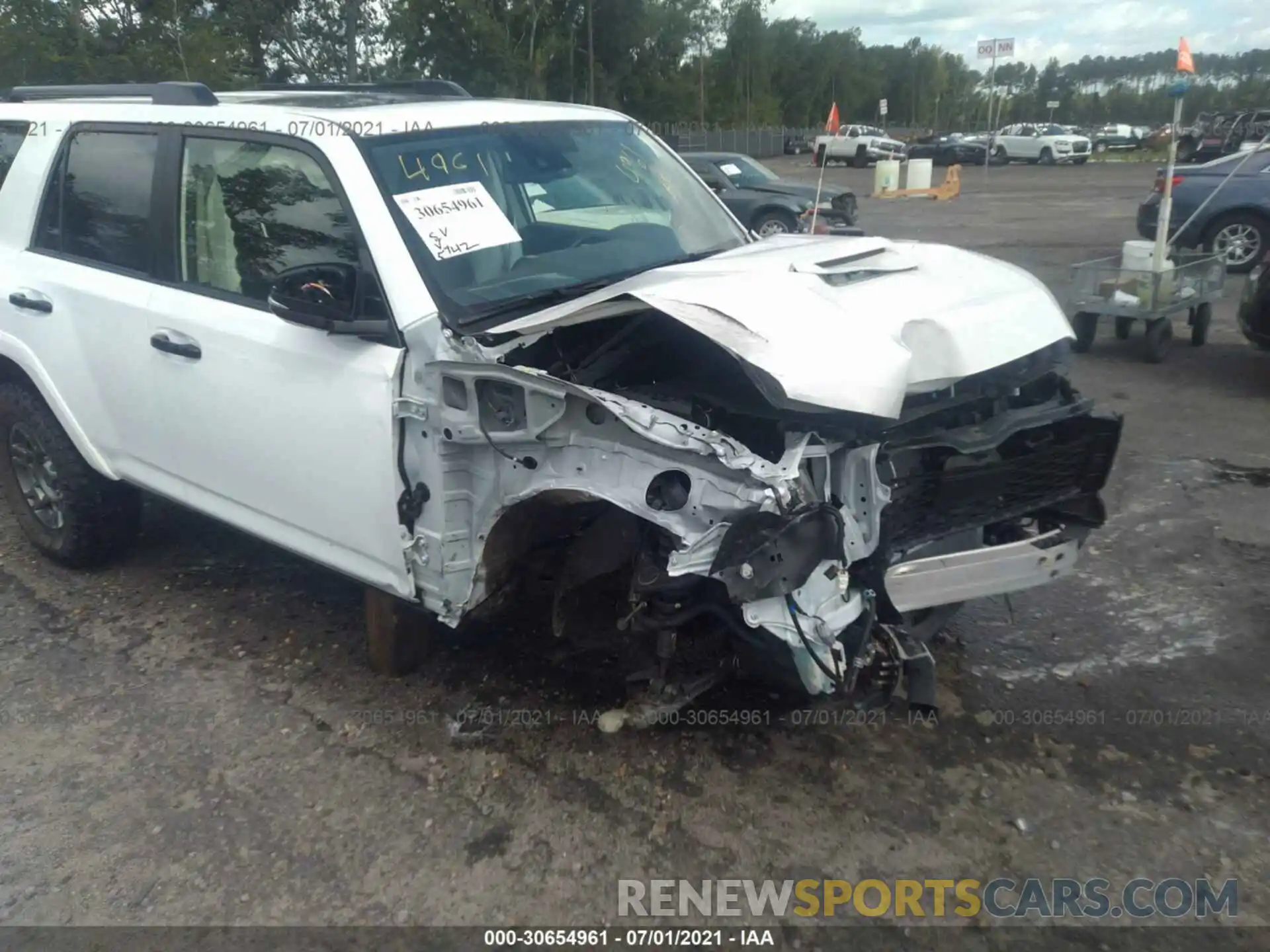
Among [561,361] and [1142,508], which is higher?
[561,361]

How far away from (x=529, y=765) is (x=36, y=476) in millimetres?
2871

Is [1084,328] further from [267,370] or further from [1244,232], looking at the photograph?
[267,370]

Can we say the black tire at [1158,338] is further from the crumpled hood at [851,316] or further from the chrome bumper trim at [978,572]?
the chrome bumper trim at [978,572]

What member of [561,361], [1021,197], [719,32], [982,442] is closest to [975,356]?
[982,442]

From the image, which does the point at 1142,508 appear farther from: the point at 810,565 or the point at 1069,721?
the point at 810,565

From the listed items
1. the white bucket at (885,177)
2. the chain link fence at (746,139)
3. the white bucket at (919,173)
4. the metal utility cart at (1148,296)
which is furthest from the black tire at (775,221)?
→ the chain link fence at (746,139)

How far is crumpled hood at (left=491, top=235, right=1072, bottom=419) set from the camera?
8.70 feet

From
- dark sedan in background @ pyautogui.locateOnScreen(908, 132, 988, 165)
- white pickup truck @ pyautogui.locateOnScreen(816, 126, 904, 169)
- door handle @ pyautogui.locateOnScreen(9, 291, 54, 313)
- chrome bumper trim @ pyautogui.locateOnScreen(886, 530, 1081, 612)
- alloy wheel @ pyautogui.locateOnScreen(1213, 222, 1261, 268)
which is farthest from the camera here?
dark sedan in background @ pyautogui.locateOnScreen(908, 132, 988, 165)

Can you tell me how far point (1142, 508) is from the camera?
5.15 metres

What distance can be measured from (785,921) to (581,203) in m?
2.48

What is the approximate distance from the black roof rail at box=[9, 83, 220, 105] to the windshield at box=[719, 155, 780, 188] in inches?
465

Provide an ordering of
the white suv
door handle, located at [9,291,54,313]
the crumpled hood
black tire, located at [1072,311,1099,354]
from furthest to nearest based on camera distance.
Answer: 1. the white suv
2. black tire, located at [1072,311,1099,354]
3. door handle, located at [9,291,54,313]
4. the crumpled hood

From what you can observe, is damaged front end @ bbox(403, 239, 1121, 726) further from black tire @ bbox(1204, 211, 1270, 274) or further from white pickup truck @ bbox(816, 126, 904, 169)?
white pickup truck @ bbox(816, 126, 904, 169)

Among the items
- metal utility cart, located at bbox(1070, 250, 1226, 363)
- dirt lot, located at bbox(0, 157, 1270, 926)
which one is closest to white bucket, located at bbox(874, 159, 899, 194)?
metal utility cart, located at bbox(1070, 250, 1226, 363)
